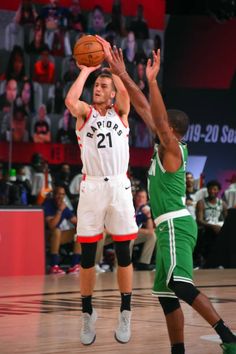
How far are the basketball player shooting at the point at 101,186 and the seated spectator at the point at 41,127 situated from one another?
1039cm

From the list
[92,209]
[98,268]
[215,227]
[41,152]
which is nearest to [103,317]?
[92,209]

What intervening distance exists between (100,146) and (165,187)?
1425 millimetres

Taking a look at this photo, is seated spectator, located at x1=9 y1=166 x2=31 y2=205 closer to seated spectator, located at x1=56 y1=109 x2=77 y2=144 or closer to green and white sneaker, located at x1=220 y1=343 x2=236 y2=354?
seated spectator, located at x1=56 y1=109 x2=77 y2=144

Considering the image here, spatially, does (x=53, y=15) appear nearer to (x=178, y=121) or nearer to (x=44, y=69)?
(x=44, y=69)

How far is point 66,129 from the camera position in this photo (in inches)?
720

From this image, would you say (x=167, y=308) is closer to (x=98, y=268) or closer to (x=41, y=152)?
(x=98, y=268)

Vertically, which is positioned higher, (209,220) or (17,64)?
(17,64)

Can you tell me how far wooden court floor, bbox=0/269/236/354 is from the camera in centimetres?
692

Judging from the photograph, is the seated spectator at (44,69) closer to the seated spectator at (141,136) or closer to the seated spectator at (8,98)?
the seated spectator at (8,98)

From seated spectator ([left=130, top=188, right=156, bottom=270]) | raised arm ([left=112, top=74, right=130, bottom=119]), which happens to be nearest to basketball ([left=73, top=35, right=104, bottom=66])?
raised arm ([left=112, top=74, right=130, bottom=119])

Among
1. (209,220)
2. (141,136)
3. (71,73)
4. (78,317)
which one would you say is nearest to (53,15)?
(71,73)

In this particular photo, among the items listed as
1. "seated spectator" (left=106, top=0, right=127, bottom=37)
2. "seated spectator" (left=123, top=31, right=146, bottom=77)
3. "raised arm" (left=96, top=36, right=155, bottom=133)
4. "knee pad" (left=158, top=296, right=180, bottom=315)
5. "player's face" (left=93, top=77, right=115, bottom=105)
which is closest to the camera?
"knee pad" (left=158, top=296, right=180, bottom=315)

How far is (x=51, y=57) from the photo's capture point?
18234 millimetres

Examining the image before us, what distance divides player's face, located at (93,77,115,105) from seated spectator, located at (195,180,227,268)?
27.9 ft
